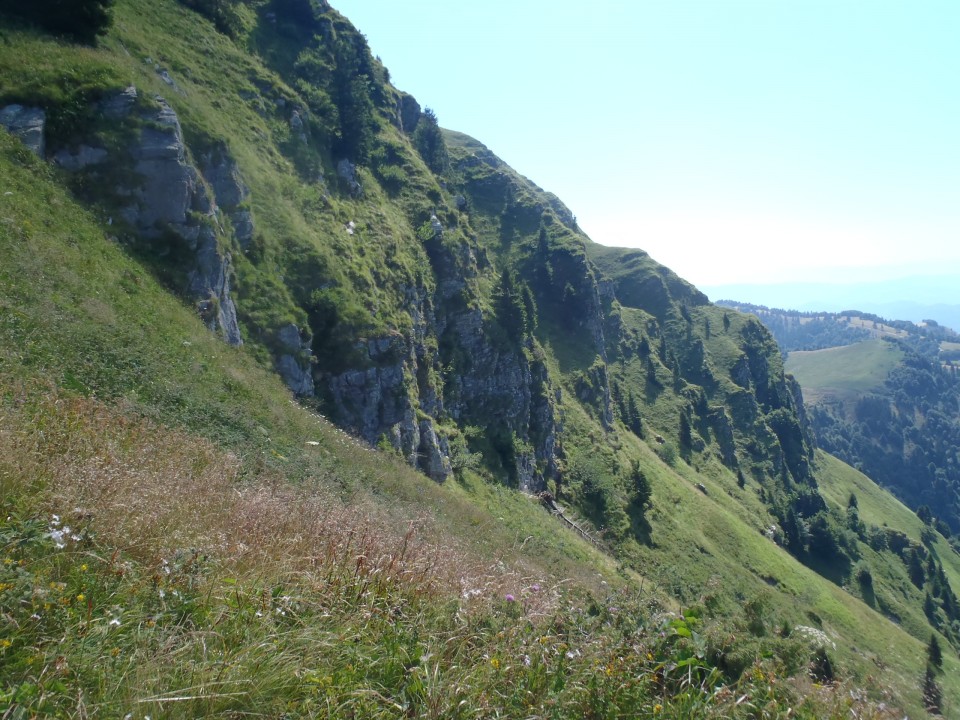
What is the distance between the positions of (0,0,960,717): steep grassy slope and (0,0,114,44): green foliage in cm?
119

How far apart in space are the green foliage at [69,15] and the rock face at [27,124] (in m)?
7.18

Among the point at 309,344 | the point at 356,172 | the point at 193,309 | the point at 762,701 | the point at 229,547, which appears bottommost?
the point at 309,344

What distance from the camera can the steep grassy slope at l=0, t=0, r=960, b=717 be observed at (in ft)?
13.0

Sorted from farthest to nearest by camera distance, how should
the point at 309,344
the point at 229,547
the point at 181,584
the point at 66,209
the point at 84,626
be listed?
the point at 309,344 → the point at 66,209 → the point at 229,547 → the point at 181,584 → the point at 84,626

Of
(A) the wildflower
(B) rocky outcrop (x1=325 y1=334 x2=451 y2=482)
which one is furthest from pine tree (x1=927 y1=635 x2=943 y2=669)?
(A) the wildflower

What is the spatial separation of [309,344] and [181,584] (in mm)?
25109

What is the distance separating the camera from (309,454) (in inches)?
632

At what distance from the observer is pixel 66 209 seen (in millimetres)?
18453

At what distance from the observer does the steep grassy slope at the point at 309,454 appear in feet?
13.0

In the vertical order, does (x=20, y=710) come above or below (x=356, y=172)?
below

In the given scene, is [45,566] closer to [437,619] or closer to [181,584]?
[181,584]

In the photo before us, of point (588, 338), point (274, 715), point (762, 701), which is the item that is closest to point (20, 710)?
point (274, 715)

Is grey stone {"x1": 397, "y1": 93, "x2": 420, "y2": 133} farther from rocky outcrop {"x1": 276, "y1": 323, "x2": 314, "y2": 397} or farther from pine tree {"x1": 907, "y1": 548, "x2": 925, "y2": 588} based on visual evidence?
pine tree {"x1": 907, "y1": 548, "x2": 925, "y2": 588}

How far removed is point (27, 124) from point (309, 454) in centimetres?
1616
